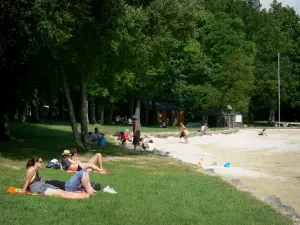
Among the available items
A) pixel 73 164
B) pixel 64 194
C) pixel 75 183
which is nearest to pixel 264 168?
pixel 73 164

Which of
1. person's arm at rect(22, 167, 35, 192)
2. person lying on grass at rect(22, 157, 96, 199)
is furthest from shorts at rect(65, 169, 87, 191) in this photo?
person's arm at rect(22, 167, 35, 192)

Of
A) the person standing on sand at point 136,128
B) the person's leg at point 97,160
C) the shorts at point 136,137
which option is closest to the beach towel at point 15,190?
the person's leg at point 97,160

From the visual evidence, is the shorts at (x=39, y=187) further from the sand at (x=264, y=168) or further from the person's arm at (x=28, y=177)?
the sand at (x=264, y=168)

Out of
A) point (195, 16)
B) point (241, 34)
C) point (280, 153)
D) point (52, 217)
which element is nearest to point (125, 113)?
point (241, 34)

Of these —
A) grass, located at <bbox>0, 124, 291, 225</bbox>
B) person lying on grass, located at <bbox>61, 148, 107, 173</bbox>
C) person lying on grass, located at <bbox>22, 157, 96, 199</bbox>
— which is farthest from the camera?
person lying on grass, located at <bbox>61, 148, 107, 173</bbox>

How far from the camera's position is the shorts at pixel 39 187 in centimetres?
1077

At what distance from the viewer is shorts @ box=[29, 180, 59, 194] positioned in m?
10.8

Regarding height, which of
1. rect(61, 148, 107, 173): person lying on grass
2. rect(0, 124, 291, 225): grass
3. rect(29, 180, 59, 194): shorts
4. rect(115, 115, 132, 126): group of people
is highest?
rect(115, 115, 132, 126): group of people

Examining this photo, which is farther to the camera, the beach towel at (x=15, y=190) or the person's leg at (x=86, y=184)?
the person's leg at (x=86, y=184)

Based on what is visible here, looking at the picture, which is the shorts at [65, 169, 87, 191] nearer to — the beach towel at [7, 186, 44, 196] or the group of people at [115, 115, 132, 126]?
the beach towel at [7, 186, 44, 196]

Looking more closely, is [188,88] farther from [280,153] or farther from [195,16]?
[195,16]

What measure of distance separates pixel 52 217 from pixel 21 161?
9.78 metres

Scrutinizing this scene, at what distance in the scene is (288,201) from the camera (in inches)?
548

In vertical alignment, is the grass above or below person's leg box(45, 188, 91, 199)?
below
